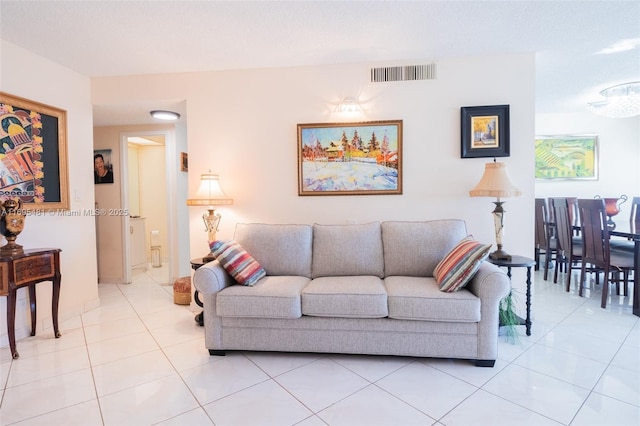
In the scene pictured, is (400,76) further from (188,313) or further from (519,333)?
(188,313)

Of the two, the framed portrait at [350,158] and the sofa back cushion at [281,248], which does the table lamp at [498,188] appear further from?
the sofa back cushion at [281,248]

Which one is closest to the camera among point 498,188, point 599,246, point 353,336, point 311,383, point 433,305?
point 311,383

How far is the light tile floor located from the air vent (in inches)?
94.9

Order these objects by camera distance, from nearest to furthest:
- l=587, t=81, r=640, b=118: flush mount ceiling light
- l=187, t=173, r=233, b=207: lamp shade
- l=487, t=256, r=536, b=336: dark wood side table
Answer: l=487, t=256, r=536, b=336: dark wood side table, l=187, t=173, r=233, b=207: lamp shade, l=587, t=81, r=640, b=118: flush mount ceiling light

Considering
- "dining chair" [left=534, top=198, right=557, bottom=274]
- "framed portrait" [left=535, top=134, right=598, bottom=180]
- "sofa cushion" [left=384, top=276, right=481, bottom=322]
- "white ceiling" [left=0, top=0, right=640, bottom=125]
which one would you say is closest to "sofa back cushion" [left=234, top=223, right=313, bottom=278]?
"sofa cushion" [left=384, top=276, right=481, bottom=322]

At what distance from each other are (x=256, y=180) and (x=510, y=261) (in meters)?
2.38

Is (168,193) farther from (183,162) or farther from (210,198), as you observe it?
(210,198)

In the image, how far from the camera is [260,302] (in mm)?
2203

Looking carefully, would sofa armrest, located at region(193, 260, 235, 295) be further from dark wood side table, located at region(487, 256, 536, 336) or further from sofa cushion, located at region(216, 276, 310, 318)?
dark wood side table, located at region(487, 256, 536, 336)

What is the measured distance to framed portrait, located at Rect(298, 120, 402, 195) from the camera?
3.02 metres

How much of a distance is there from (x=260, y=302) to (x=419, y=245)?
1.38m

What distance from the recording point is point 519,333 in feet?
8.50

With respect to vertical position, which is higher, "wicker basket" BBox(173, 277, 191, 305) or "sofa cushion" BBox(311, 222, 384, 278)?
"sofa cushion" BBox(311, 222, 384, 278)

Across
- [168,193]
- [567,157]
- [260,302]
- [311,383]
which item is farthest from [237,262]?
[567,157]
